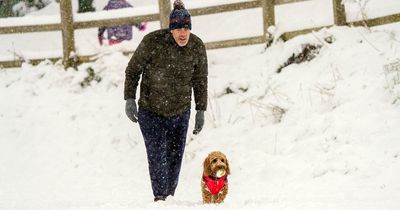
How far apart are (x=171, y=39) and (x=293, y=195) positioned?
2.04m

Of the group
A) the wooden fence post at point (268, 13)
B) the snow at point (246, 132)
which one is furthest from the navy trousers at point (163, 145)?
the wooden fence post at point (268, 13)

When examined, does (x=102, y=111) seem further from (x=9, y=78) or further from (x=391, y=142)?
(x=391, y=142)

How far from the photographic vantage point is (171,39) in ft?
15.3

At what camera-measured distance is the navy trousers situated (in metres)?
4.70

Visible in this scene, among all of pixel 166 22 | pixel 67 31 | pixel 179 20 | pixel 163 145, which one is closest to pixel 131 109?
pixel 163 145

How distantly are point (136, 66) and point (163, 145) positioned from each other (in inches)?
30.7

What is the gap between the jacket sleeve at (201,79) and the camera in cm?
488

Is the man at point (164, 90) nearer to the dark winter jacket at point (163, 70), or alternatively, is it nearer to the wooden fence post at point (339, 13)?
the dark winter jacket at point (163, 70)

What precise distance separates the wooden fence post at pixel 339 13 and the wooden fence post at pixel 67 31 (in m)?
5.40

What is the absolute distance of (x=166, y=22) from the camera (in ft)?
32.4

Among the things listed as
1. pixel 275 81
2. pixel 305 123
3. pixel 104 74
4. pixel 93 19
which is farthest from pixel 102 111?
pixel 305 123

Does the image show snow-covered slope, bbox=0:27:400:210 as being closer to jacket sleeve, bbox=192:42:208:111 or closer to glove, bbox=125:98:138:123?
glove, bbox=125:98:138:123

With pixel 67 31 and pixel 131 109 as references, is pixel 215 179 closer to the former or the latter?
pixel 131 109

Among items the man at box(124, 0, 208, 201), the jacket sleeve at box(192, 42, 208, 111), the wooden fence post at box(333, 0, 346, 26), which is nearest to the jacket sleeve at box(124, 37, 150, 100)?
the man at box(124, 0, 208, 201)
